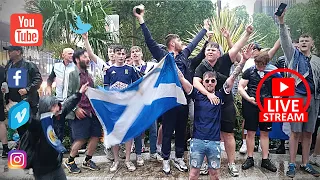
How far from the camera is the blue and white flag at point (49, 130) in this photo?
2744 millimetres

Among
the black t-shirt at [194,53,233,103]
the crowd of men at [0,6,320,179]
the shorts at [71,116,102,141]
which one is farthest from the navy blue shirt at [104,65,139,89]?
the black t-shirt at [194,53,233,103]

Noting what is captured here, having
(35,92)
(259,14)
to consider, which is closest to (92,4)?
(35,92)

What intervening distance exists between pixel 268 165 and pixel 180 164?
33.0 inches

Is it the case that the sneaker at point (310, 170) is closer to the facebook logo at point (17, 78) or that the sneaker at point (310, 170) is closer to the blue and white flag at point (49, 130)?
the blue and white flag at point (49, 130)

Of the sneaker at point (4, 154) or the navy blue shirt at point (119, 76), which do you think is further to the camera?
the navy blue shirt at point (119, 76)

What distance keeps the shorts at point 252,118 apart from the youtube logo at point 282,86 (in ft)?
0.81

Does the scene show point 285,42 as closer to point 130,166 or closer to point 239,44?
point 239,44

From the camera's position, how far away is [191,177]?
310cm

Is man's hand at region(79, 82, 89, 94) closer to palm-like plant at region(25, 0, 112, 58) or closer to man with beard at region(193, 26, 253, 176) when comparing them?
palm-like plant at region(25, 0, 112, 58)

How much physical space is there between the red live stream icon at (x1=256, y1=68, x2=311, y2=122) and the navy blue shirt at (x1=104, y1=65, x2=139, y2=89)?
1.22m

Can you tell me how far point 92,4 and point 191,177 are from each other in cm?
166

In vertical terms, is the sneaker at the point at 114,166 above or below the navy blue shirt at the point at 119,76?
below

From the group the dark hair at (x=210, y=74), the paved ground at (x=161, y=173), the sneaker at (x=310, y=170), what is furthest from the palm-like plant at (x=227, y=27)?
the sneaker at (x=310, y=170)

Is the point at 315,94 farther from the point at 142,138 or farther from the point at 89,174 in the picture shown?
the point at 89,174
